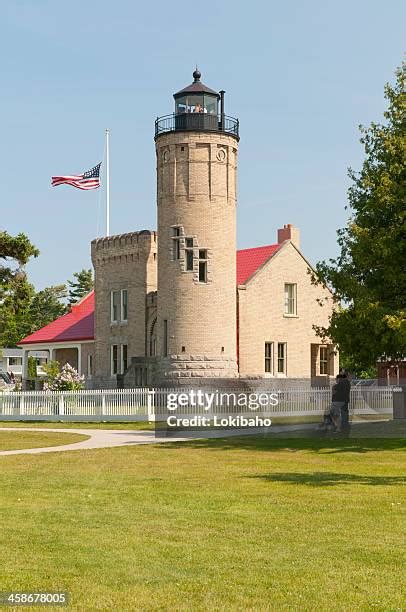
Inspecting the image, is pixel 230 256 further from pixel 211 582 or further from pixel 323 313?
pixel 211 582

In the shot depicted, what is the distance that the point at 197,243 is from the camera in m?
40.2

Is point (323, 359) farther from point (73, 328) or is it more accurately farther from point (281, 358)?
point (73, 328)

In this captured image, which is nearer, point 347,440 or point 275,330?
point 347,440

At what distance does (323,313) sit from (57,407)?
697 inches

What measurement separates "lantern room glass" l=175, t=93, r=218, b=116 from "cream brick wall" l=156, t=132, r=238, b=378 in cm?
121

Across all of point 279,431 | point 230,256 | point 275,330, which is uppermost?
point 230,256

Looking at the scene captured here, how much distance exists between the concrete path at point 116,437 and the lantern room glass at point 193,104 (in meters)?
16.7

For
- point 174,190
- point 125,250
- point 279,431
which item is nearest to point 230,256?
point 174,190

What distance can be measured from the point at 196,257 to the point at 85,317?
1580cm

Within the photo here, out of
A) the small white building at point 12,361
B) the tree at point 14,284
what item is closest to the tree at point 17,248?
the tree at point 14,284

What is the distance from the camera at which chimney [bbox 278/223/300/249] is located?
47.8 m

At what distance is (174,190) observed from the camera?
40.6 metres

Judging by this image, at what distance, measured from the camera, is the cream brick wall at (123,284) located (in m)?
45.5

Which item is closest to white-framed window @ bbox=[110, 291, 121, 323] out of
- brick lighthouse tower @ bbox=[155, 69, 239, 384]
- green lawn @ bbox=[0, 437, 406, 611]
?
brick lighthouse tower @ bbox=[155, 69, 239, 384]
